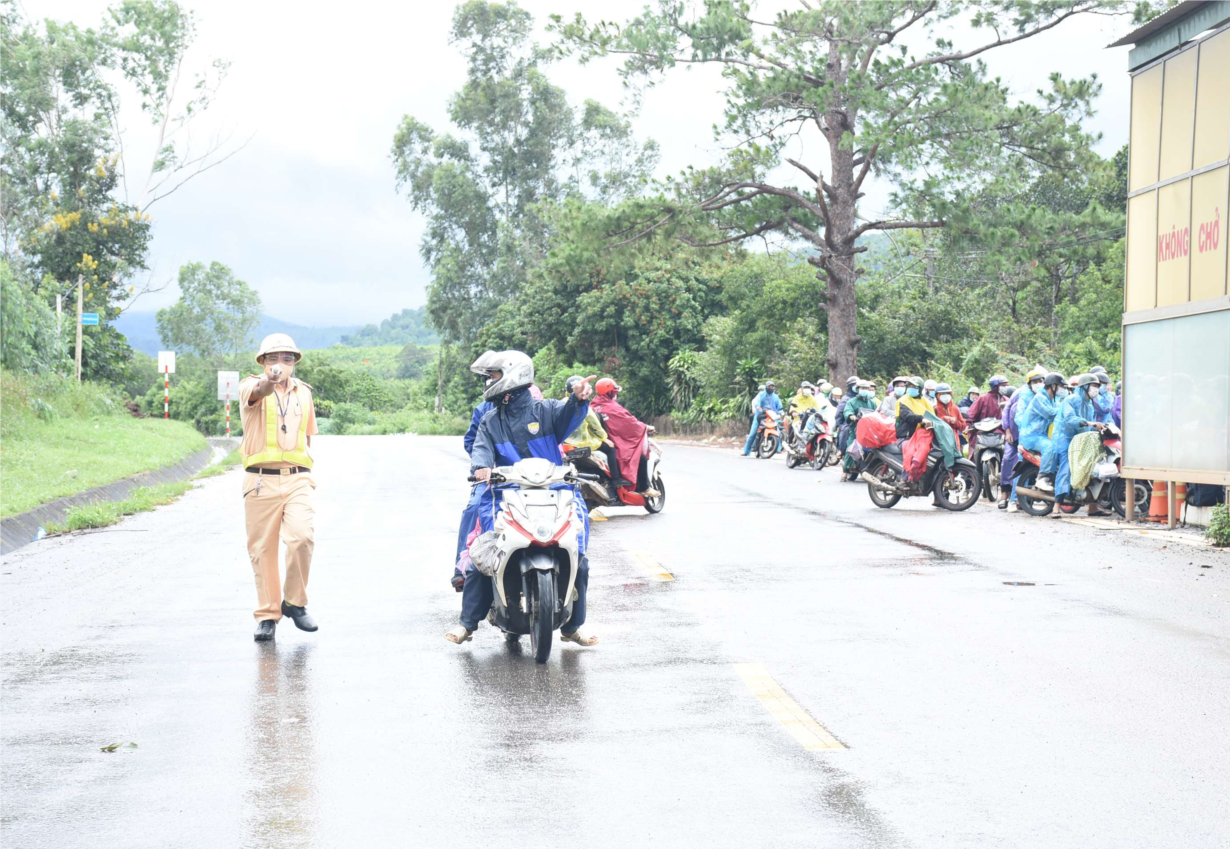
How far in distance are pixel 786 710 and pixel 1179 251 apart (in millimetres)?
11493

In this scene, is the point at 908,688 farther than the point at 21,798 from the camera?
Yes

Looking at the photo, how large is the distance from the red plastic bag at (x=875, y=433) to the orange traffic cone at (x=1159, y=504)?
342 cm

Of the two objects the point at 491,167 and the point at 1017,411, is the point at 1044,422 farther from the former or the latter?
the point at 491,167

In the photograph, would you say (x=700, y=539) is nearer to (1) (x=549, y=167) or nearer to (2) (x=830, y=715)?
(2) (x=830, y=715)

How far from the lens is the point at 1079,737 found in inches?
235

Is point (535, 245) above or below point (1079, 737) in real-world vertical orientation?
above

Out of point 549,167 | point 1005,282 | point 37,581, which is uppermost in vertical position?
point 549,167

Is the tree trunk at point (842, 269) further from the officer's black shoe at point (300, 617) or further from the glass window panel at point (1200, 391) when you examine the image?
the officer's black shoe at point (300, 617)

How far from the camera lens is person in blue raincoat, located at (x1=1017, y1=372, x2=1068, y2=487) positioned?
17047 mm

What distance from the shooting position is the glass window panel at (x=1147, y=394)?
15.8 meters

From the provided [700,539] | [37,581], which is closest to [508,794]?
[37,581]

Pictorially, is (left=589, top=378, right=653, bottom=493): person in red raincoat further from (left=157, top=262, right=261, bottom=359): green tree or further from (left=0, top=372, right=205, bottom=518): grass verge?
(left=157, top=262, right=261, bottom=359): green tree

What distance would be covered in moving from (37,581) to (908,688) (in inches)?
320

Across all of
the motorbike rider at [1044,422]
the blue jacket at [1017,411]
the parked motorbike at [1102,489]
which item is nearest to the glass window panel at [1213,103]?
the motorbike rider at [1044,422]
